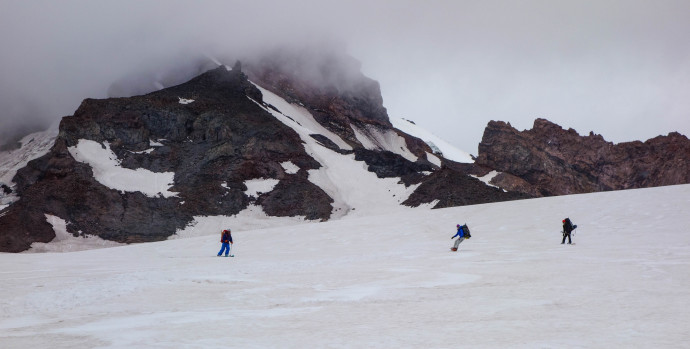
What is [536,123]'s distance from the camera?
415 ft

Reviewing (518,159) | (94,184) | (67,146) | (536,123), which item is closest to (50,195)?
(94,184)

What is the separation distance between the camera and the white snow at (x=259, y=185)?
70.6 meters

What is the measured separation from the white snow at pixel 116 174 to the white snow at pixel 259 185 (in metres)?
9.62

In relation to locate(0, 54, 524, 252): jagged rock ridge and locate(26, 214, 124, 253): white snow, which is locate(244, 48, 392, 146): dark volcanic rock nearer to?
locate(0, 54, 524, 252): jagged rock ridge

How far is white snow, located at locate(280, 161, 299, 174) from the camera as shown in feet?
251

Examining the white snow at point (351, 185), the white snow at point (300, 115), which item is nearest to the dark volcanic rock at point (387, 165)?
the white snow at point (351, 185)

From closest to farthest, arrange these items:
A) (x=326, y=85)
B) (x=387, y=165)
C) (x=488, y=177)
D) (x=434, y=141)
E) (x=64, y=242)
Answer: (x=64, y=242) < (x=387, y=165) < (x=488, y=177) < (x=326, y=85) < (x=434, y=141)

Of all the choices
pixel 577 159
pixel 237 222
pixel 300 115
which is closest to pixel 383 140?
pixel 300 115

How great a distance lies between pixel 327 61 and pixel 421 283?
130 m

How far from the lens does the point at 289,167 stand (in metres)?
77.8

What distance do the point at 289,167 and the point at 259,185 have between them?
6895 mm

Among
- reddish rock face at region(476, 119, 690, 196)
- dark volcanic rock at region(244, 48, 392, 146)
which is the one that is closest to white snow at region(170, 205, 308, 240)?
dark volcanic rock at region(244, 48, 392, 146)

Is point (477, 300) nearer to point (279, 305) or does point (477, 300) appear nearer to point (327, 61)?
point (279, 305)

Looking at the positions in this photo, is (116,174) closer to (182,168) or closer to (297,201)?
(182,168)
